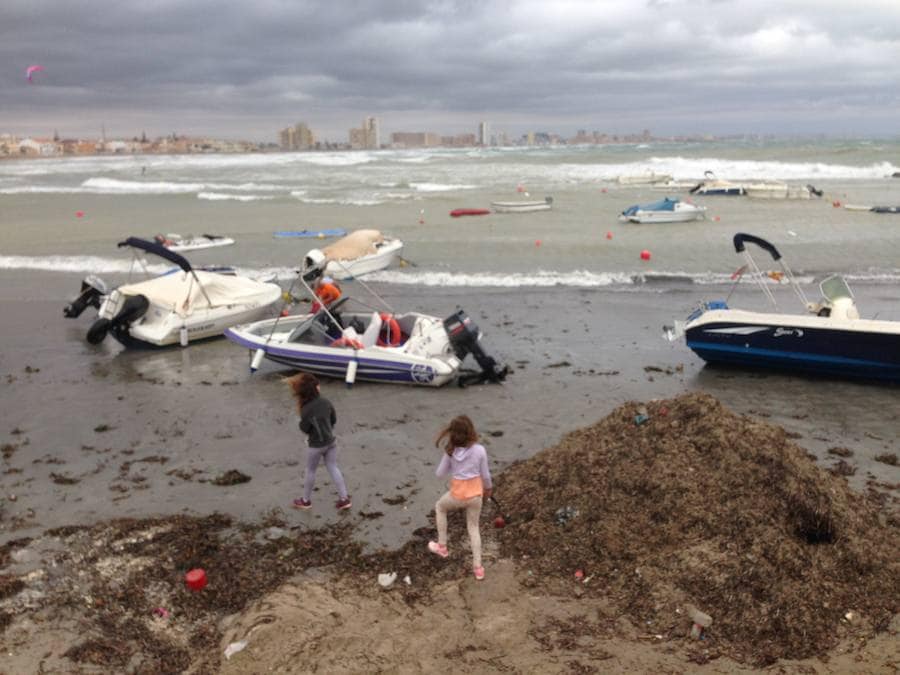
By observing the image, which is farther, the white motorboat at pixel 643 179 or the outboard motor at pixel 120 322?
the white motorboat at pixel 643 179

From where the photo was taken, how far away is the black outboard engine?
40.3ft

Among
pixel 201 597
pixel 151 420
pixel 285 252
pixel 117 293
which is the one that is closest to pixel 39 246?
pixel 285 252

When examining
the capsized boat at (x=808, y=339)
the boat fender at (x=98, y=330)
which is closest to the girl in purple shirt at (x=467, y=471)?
the capsized boat at (x=808, y=339)

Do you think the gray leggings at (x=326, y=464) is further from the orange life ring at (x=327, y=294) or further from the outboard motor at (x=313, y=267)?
the outboard motor at (x=313, y=267)

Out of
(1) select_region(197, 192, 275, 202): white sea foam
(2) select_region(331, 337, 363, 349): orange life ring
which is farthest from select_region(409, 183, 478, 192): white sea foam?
(2) select_region(331, 337, 363, 349): orange life ring

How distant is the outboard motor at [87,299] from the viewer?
54.1 ft

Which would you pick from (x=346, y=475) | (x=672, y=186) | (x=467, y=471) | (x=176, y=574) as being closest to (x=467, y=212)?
(x=672, y=186)

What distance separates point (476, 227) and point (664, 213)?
29.5 feet

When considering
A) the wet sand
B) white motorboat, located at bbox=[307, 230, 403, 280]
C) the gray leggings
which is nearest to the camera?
the gray leggings

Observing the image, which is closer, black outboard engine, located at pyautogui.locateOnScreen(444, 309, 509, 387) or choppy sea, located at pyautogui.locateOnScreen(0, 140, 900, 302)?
black outboard engine, located at pyautogui.locateOnScreen(444, 309, 509, 387)

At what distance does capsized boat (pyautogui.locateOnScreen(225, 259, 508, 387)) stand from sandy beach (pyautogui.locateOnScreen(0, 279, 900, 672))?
373 millimetres

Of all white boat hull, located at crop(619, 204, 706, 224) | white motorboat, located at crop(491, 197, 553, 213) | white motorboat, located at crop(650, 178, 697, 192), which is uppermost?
white motorboat, located at crop(650, 178, 697, 192)

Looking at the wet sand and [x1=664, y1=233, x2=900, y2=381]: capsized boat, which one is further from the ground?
[x1=664, y1=233, x2=900, y2=381]: capsized boat

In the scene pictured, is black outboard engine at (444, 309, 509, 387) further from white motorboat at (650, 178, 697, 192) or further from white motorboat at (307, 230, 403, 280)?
white motorboat at (650, 178, 697, 192)
